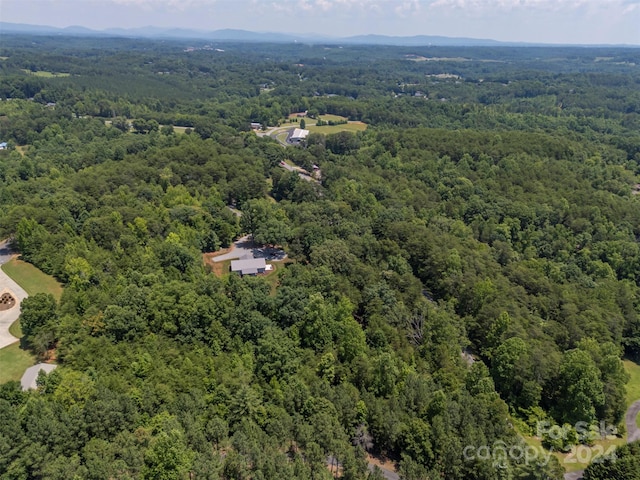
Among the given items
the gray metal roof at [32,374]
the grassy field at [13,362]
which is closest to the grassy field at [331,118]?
the grassy field at [13,362]

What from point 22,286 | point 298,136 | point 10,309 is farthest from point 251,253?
point 298,136

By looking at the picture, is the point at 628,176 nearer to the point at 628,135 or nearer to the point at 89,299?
the point at 628,135

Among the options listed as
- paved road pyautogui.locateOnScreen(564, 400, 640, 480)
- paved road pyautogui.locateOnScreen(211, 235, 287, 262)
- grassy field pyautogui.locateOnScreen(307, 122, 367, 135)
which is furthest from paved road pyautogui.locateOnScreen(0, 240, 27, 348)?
grassy field pyautogui.locateOnScreen(307, 122, 367, 135)

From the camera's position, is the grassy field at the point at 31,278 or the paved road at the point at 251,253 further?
the paved road at the point at 251,253

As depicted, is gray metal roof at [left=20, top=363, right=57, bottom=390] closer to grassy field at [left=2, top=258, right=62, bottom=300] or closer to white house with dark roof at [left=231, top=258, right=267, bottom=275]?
grassy field at [left=2, top=258, right=62, bottom=300]

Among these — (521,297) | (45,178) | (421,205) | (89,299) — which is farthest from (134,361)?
(421,205)

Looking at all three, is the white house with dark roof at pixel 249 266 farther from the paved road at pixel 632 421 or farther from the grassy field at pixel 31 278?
the paved road at pixel 632 421

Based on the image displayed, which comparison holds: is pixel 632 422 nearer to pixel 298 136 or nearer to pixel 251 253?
pixel 251 253
